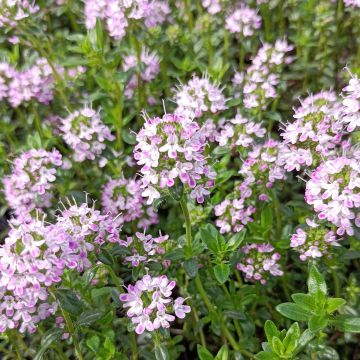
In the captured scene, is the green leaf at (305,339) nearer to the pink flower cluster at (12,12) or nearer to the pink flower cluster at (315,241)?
the pink flower cluster at (315,241)

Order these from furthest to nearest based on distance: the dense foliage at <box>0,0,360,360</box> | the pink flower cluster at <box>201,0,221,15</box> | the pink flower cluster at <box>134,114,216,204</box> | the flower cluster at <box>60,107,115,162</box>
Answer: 1. the pink flower cluster at <box>201,0,221,15</box>
2. the flower cluster at <box>60,107,115,162</box>
3. the dense foliage at <box>0,0,360,360</box>
4. the pink flower cluster at <box>134,114,216,204</box>

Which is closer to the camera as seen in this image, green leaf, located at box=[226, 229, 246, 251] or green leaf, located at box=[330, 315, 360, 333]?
green leaf, located at box=[330, 315, 360, 333]

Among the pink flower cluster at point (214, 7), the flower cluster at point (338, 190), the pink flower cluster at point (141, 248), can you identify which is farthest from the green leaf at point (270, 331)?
the pink flower cluster at point (214, 7)

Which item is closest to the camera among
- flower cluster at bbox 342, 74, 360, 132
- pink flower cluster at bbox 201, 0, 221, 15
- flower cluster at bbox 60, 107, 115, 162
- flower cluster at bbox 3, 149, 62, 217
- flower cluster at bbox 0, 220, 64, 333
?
flower cluster at bbox 0, 220, 64, 333

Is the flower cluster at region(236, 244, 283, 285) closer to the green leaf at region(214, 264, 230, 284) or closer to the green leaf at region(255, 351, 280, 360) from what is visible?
the green leaf at region(214, 264, 230, 284)

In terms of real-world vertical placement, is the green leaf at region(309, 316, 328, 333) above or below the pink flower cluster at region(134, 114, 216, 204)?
below

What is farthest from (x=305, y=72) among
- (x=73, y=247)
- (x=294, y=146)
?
(x=73, y=247)

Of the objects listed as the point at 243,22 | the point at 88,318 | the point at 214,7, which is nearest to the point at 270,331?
the point at 88,318

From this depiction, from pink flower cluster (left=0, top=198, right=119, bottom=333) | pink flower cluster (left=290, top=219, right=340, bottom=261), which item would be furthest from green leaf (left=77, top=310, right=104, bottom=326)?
pink flower cluster (left=290, top=219, right=340, bottom=261)
